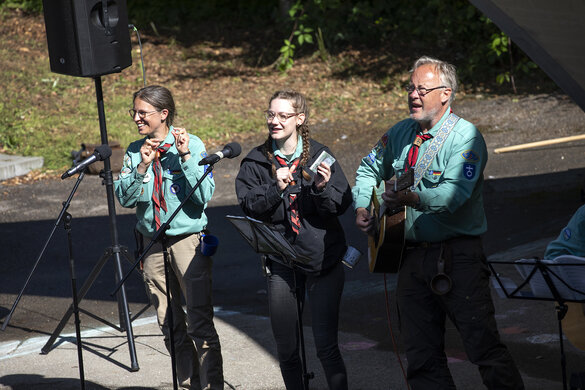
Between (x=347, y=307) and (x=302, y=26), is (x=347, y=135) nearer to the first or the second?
(x=302, y=26)

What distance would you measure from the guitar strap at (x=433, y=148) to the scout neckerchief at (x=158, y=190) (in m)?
1.67

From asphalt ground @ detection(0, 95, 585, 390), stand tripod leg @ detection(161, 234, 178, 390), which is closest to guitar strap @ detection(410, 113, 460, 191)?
asphalt ground @ detection(0, 95, 585, 390)

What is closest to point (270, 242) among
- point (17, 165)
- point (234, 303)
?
point (234, 303)

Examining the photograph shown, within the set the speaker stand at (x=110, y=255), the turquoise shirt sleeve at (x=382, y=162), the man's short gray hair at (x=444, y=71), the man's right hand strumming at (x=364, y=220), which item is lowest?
the speaker stand at (x=110, y=255)

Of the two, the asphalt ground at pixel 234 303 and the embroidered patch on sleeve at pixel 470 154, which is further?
the asphalt ground at pixel 234 303

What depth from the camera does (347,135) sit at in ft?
45.3

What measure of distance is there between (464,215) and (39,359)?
11.8ft

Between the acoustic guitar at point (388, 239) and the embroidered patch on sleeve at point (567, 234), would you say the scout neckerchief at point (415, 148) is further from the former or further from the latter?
the embroidered patch on sleeve at point (567, 234)

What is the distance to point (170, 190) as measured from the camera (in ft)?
16.5

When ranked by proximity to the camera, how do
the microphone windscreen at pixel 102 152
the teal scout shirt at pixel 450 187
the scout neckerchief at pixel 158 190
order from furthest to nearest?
the scout neckerchief at pixel 158 190 → the microphone windscreen at pixel 102 152 → the teal scout shirt at pixel 450 187

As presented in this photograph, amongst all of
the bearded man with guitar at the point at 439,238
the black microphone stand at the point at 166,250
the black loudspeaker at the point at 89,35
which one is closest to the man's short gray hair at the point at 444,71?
the bearded man with guitar at the point at 439,238

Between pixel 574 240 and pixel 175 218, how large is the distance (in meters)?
2.33

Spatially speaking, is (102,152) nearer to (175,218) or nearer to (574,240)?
(175,218)

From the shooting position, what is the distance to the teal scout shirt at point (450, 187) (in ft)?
13.2
